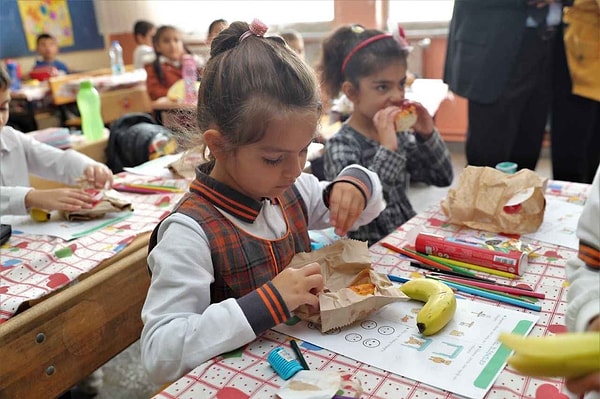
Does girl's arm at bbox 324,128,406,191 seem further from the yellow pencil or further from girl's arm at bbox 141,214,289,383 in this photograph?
girl's arm at bbox 141,214,289,383

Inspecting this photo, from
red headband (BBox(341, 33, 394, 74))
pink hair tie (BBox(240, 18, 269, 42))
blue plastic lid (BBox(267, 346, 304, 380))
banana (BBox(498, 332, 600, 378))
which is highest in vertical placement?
pink hair tie (BBox(240, 18, 269, 42))

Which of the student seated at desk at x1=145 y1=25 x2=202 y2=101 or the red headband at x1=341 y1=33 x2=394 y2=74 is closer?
the red headband at x1=341 y1=33 x2=394 y2=74

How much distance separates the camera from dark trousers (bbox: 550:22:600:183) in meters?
2.05

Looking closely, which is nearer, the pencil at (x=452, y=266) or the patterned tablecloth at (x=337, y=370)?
the patterned tablecloth at (x=337, y=370)

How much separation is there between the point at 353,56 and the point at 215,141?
90 centimetres

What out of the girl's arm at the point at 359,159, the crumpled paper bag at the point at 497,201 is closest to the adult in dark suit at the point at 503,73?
the girl's arm at the point at 359,159

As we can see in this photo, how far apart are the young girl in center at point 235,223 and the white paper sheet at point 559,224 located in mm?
525

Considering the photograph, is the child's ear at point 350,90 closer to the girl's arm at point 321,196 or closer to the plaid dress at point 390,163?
the plaid dress at point 390,163

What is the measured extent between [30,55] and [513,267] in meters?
5.71

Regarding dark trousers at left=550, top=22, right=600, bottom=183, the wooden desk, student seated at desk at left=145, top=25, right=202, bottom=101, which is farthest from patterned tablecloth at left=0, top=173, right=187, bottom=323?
student seated at desk at left=145, top=25, right=202, bottom=101

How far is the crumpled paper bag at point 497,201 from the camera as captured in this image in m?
1.17

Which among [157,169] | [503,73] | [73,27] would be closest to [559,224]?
[503,73]

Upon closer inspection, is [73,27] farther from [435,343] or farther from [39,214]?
[435,343]

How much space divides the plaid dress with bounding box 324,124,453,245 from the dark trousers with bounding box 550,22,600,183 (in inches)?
25.8
